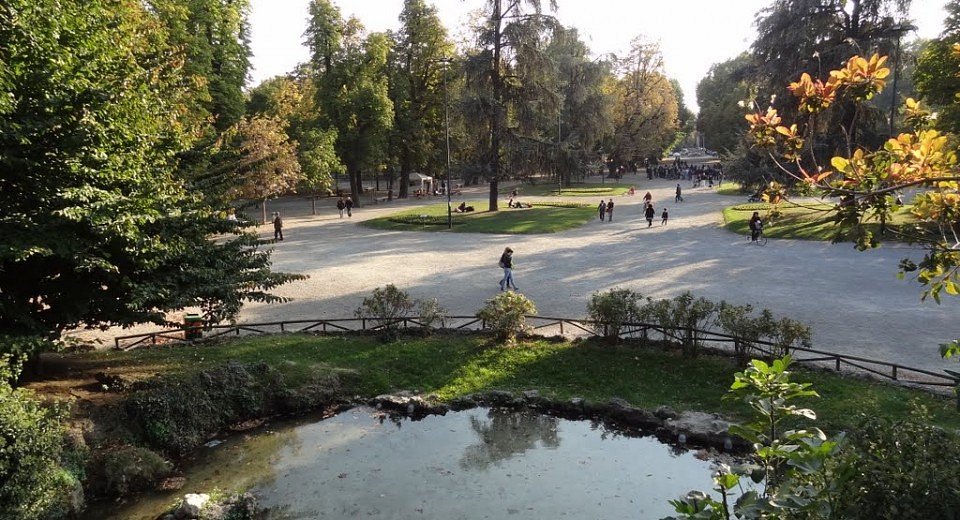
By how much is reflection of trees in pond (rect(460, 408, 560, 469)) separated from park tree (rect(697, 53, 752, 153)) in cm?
4416

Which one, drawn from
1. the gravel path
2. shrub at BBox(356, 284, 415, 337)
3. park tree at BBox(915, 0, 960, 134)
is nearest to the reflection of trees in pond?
shrub at BBox(356, 284, 415, 337)

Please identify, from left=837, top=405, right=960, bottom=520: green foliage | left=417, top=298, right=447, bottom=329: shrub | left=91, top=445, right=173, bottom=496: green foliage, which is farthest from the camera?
left=417, top=298, right=447, bottom=329: shrub

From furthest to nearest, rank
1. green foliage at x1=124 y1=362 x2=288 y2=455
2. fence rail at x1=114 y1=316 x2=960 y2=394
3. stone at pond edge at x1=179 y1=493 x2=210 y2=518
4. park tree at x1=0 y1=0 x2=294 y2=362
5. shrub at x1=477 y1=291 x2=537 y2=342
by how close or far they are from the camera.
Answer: shrub at x1=477 y1=291 x2=537 y2=342 < fence rail at x1=114 y1=316 x2=960 y2=394 < green foliage at x1=124 y1=362 x2=288 y2=455 < park tree at x1=0 y1=0 x2=294 y2=362 < stone at pond edge at x1=179 y1=493 x2=210 y2=518

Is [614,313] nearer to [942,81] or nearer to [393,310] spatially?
[393,310]

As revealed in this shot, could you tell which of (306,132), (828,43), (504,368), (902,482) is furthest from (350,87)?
(902,482)

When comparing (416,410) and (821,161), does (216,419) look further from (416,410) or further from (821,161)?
(821,161)

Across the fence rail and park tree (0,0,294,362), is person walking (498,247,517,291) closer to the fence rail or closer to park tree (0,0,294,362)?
the fence rail

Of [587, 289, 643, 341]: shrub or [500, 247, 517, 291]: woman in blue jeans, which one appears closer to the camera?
[587, 289, 643, 341]: shrub

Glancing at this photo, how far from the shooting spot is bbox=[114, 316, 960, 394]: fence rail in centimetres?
1134

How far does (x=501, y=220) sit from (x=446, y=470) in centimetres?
2671

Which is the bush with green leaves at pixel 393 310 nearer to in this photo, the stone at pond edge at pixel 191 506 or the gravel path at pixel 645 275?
the gravel path at pixel 645 275

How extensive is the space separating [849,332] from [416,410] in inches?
391

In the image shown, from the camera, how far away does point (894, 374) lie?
11141mm

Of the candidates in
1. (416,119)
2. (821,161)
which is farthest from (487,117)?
(821,161)
